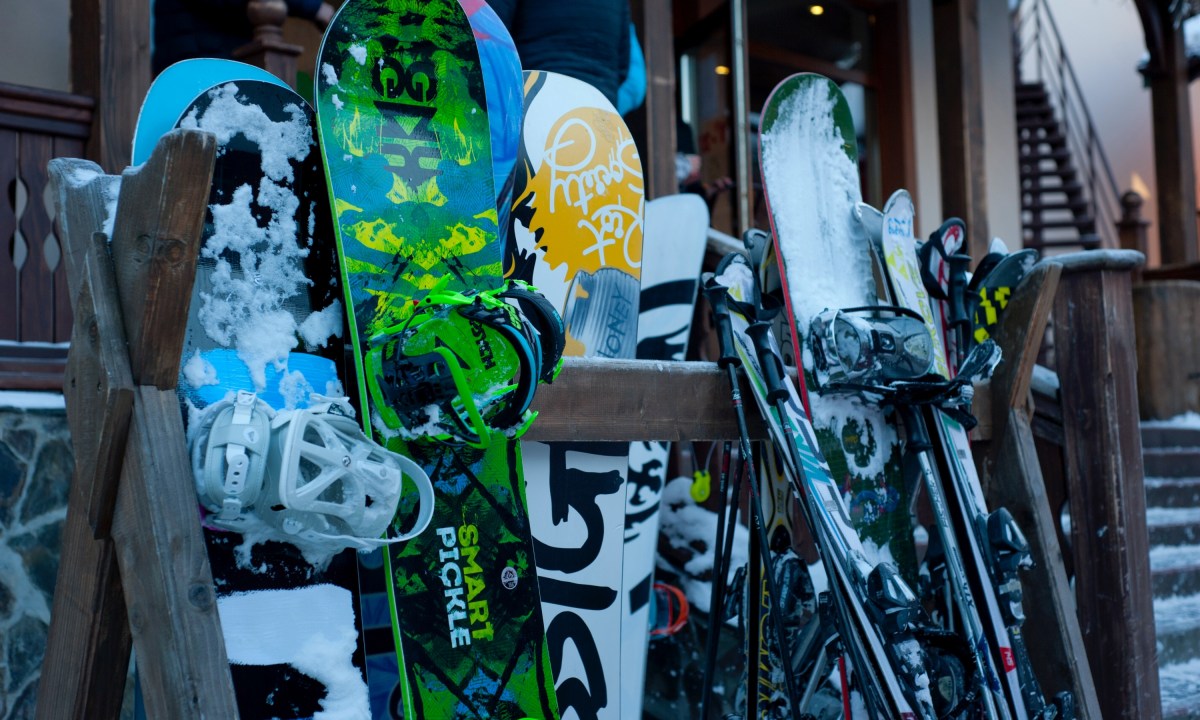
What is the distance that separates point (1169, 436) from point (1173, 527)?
93cm

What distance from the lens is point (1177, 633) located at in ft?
11.4

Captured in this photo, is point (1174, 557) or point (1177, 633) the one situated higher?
point (1174, 557)

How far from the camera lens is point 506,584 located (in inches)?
61.7

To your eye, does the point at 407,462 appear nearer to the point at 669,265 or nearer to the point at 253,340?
the point at 253,340

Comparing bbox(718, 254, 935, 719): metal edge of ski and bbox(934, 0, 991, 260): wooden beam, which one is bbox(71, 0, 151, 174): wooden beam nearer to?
bbox(718, 254, 935, 719): metal edge of ski

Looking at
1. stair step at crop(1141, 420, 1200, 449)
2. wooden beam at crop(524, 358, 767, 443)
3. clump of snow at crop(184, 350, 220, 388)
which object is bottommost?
stair step at crop(1141, 420, 1200, 449)

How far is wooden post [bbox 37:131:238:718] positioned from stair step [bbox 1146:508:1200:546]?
385 centimetres

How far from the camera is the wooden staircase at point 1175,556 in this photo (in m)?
3.25

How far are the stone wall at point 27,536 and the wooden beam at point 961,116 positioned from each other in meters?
4.12

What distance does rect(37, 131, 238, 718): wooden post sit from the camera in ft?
3.98

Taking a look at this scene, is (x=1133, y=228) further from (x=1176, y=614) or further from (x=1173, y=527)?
(x=1176, y=614)

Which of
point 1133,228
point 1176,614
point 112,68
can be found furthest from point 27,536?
point 1133,228

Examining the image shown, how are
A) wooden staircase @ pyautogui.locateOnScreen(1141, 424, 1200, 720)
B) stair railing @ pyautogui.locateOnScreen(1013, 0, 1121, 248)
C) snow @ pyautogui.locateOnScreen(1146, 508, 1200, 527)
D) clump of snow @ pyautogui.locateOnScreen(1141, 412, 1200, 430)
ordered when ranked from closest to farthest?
1. wooden staircase @ pyautogui.locateOnScreen(1141, 424, 1200, 720)
2. snow @ pyautogui.locateOnScreen(1146, 508, 1200, 527)
3. clump of snow @ pyautogui.locateOnScreen(1141, 412, 1200, 430)
4. stair railing @ pyautogui.locateOnScreen(1013, 0, 1121, 248)

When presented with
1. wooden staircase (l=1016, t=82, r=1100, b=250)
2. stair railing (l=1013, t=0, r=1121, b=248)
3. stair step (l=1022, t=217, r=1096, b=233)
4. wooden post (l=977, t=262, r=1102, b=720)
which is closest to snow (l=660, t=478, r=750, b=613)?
wooden post (l=977, t=262, r=1102, b=720)
